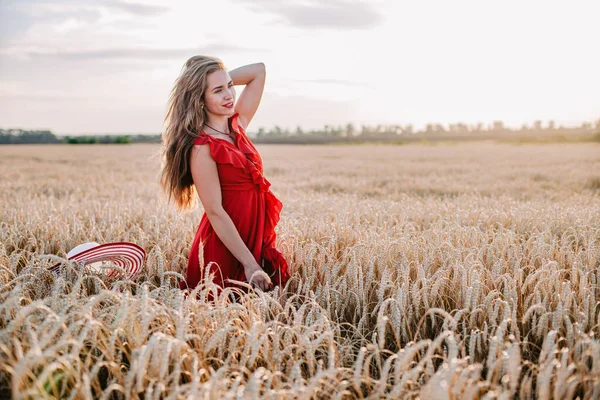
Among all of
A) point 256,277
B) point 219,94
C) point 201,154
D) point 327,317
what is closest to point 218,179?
point 201,154

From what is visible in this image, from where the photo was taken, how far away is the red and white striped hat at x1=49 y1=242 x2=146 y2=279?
2.88 m

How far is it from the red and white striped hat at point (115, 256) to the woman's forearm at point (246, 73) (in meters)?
1.47

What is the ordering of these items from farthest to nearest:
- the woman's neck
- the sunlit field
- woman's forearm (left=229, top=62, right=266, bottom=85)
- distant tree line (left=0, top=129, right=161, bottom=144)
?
distant tree line (left=0, top=129, right=161, bottom=144) → woman's forearm (left=229, top=62, right=266, bottom=85) → the woman's neck → the sunlit field

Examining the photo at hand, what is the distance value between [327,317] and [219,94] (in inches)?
62.0

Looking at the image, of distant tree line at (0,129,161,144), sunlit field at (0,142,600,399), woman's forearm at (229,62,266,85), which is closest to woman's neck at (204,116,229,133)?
woman's forearm at (229,62,266,85)

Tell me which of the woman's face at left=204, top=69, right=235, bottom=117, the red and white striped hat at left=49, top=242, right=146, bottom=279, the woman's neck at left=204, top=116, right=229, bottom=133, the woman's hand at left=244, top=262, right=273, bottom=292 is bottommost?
the woman's hand at left=244, top=262, right=273, bottom=292

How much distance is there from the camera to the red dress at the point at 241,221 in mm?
3064

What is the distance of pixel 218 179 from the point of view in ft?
9.74

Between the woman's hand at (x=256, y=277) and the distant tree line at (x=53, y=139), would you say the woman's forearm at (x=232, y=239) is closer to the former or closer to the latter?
the woman's hand at (x=256, y=277)

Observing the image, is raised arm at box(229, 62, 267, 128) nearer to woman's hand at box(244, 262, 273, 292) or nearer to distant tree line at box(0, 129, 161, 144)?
woman's hand at box(244, 262, 273, 292)

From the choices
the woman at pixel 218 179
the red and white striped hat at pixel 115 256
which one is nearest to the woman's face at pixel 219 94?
the woman at pixel 218 179

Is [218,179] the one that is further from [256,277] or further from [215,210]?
[256,277]

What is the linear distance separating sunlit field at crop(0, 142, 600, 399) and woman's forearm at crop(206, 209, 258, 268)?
33cm

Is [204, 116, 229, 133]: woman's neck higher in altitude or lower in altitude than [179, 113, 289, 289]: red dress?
higher
